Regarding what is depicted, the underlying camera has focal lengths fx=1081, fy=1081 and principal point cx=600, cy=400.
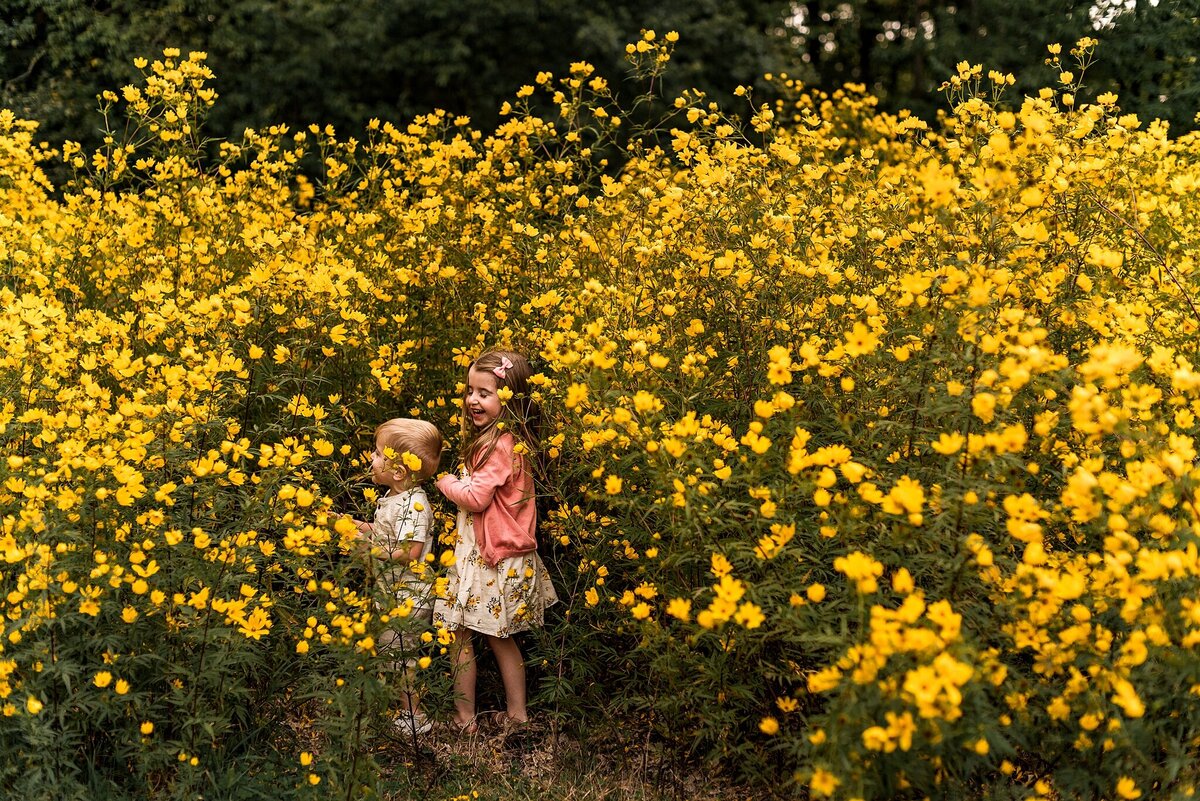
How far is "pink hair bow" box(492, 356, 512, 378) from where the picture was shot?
152 inches

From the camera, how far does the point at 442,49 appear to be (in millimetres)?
11430

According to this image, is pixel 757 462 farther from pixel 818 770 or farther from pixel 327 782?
pixel 327 782

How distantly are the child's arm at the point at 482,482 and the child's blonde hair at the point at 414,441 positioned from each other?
4.2 inches

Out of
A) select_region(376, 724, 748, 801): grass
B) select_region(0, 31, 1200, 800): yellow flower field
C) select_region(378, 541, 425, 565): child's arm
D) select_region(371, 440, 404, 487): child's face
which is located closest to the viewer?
select_region(0, 31, 1200, 800): yellow flower field

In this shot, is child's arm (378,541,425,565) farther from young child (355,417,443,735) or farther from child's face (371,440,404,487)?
child's face (371,440,404,487)

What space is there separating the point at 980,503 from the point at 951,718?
618mm

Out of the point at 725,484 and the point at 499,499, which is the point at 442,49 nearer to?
the point at 499,499

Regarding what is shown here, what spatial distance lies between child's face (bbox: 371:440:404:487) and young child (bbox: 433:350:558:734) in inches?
6.1

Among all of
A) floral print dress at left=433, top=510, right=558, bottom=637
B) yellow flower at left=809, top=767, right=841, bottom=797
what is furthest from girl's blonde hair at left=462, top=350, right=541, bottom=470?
yellow flower at left=809, top=767, right=841, bottom=797

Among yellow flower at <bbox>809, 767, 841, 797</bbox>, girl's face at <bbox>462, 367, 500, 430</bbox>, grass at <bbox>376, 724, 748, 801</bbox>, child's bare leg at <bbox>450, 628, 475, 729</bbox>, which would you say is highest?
girl's face at <bbox>462, 367, 500, 430</bbox>

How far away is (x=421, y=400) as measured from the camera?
4484mm

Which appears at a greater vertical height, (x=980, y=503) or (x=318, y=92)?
(x=318, y=92)

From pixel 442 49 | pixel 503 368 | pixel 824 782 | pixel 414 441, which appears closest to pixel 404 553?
pixel 414 441

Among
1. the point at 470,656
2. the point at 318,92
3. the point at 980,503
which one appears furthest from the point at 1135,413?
the point at 318,92
